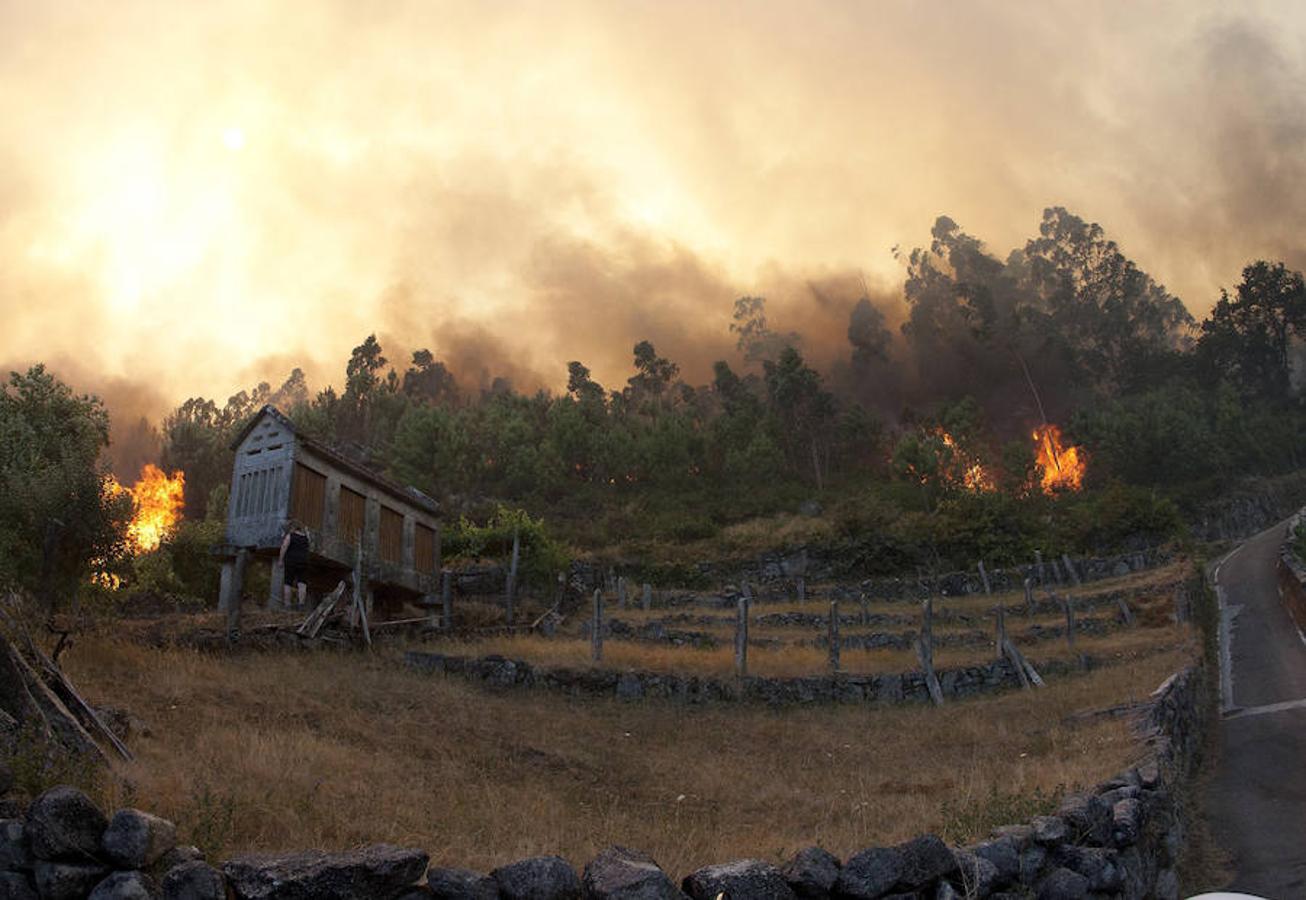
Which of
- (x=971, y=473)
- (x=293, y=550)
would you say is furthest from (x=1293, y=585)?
(x=293, y=550)

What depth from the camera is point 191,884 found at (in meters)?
5.84

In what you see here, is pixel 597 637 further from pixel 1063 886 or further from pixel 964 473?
pixel 964 473

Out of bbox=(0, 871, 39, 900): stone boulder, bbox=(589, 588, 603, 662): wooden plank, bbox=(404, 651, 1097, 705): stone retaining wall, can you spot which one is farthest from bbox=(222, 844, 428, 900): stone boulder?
bbox=(589, 588, 603, 662): wooden plank

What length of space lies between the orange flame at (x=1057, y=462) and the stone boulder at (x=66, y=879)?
81.2 meters

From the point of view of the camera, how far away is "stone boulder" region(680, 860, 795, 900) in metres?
6.77

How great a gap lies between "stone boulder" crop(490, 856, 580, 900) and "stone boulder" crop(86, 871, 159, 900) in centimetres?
225

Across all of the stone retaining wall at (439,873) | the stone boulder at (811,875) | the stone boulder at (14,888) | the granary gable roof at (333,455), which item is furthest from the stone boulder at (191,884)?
the granary gable roof at (333,455)

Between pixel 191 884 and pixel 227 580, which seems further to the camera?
pixel 227 580

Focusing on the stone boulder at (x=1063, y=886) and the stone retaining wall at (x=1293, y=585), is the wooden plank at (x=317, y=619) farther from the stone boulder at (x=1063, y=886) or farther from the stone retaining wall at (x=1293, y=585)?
the stone retaining wall at (x=1293, y=585)

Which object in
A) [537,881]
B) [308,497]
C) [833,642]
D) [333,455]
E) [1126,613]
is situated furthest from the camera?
[1126,613]

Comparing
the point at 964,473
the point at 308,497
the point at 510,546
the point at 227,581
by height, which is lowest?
the point at 227,581

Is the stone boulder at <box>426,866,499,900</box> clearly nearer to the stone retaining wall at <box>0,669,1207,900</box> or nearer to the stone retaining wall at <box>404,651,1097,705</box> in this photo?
the stone retaining wall at <box>0,669,1207,900</box>

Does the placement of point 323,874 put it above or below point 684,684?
above

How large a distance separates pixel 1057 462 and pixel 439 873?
3568 inches
